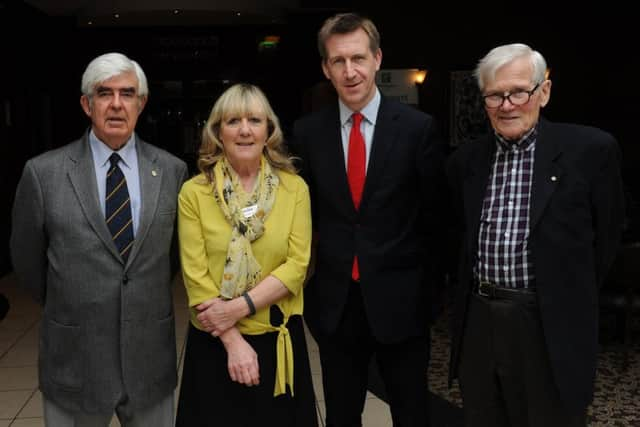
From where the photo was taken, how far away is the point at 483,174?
2283 mm

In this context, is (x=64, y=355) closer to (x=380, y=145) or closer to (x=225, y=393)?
(x=225, y=393)

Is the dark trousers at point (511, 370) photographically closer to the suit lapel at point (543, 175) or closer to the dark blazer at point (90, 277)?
the suit lapel at point (543, 175)

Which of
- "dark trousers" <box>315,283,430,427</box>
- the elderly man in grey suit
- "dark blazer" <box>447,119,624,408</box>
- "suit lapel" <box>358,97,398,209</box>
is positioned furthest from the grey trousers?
"dark blazer" <box>447,119,624,408</box>

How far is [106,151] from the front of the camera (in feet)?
7.66

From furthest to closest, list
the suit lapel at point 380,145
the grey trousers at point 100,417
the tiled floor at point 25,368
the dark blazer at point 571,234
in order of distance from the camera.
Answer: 1. the tiled floor at point 25,368
2. the suit lapel at point 380,145
3. the grey trousers at point 100,417
4. the dark blazer at point 571,234

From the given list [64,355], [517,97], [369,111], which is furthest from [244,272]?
[517,97]

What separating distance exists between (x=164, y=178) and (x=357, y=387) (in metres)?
1.09

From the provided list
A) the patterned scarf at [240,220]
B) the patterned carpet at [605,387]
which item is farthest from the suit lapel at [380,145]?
the patterned carpet at [605,387]

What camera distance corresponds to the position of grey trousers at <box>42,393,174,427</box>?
2357 millimetres

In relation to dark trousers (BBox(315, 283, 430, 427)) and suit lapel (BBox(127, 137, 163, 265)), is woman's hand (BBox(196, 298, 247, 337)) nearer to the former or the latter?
suit lapel (BBox(127, 137, 163, 265))

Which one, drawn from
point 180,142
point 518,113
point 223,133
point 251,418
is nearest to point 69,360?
point 251,418

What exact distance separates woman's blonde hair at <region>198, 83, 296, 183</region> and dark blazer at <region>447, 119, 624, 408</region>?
858 mm

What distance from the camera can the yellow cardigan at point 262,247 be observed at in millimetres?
2240

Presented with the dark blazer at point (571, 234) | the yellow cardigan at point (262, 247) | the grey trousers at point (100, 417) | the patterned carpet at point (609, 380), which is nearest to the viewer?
the dark blazer at point (571, 234)
